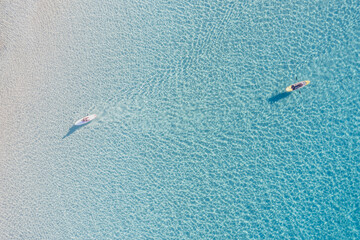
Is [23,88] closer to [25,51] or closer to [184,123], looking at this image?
[25,51]

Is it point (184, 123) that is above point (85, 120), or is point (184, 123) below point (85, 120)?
below

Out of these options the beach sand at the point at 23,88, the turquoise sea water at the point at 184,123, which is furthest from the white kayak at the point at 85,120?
the beach sand at the point at 23,88

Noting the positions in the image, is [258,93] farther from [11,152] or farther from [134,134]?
[11,152]

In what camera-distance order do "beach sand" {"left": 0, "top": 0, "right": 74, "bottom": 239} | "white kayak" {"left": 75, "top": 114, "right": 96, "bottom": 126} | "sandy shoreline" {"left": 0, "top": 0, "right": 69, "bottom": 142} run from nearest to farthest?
"white kayak" {"left": 75, "top": 114, "right": 96, "bottom": 126}
"beach sand" {"left": 0, "top": 0, "right": 74, "bottom": 239}
"sandy shoreline" {"left": 0, "top": 0, "right": 69, "bottom": 142}

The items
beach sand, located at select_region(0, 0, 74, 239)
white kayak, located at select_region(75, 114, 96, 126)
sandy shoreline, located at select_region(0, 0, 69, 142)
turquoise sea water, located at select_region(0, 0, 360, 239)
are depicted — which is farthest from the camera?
sandy shoreline, located at select_region(0, 0, 69, 142)

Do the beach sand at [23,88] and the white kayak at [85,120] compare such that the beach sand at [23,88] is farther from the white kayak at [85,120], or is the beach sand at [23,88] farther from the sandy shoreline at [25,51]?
the white kayak at [85,120]

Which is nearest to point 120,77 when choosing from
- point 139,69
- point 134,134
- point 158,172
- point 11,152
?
point 139,69

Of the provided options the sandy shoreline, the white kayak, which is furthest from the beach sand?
the white kayak

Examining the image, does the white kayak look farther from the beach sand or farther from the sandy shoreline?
the sandy shoreline

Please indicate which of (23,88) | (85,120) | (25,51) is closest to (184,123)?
(85,120)
